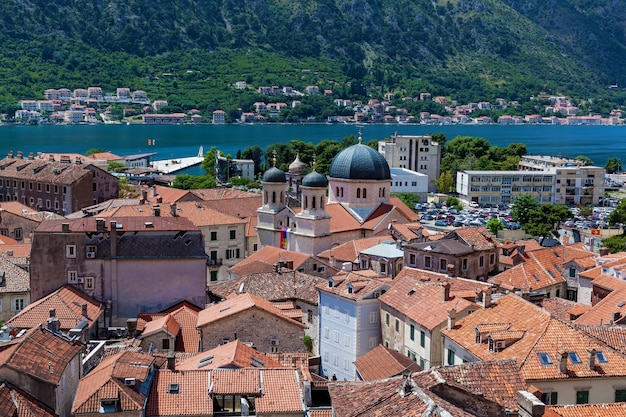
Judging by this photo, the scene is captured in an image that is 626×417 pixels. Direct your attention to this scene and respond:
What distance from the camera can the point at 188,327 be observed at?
134 ft

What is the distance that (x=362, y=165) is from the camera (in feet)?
220

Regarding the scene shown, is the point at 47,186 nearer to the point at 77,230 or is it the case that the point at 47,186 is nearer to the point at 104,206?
the point at 104,206

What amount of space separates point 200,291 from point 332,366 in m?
8.87

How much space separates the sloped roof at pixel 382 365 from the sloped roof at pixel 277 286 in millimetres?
11193

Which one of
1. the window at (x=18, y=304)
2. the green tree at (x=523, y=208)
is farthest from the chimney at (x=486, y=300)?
the green tree at (x=523, y=208)

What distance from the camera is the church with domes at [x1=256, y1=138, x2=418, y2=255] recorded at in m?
62.9

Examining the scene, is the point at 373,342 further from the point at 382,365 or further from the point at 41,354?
the point at 41,354

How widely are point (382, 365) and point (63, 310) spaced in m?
16.1

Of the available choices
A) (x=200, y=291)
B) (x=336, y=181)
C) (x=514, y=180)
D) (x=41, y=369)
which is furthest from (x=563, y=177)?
(x=41, y=369)

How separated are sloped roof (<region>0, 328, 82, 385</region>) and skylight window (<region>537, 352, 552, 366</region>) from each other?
14882 mm

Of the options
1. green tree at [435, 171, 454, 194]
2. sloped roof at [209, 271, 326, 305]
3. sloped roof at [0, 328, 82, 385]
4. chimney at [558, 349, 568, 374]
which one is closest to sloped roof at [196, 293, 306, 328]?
sloped roof at [209, 271, 326, 305]

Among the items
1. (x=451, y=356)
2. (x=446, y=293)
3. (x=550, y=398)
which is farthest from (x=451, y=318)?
(x=550, y=398)

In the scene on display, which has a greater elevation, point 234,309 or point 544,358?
point 544,358

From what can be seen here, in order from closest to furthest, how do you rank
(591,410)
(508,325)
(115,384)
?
(591,410)
(115,384)
(508,325)
